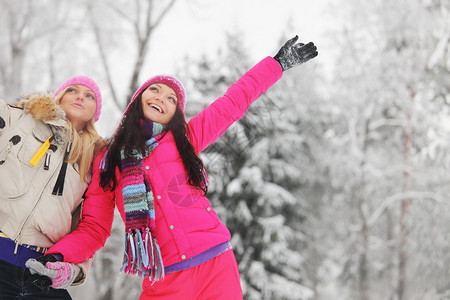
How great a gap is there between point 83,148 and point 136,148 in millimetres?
310

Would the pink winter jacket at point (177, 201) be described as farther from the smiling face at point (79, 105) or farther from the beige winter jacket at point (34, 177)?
the smiling face at point (79, 105)

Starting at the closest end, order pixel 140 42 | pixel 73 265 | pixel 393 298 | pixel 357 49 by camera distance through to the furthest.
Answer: pixel 73 265
pixel 140 42
pixel 393 298
pixel 357 49

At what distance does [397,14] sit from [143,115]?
1092 cm

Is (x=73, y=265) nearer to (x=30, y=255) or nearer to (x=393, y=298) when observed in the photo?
(x=30, y=255)

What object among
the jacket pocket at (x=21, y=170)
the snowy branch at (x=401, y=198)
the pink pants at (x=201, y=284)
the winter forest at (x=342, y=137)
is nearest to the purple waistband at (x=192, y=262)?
the pink pants at (x=201, y=284)

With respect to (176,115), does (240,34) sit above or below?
above

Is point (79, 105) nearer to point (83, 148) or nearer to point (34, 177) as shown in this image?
point (83, 148)

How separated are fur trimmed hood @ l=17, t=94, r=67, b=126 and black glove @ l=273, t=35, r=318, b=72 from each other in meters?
1.20

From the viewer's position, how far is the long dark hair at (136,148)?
1987 mm

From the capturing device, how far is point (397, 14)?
436 inches

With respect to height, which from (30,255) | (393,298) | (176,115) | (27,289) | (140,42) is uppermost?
(140,42)

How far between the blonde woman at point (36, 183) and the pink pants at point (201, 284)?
1.35 ft

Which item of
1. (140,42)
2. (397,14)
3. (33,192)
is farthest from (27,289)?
(397,14)

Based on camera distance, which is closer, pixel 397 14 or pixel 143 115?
pixel 143 115
